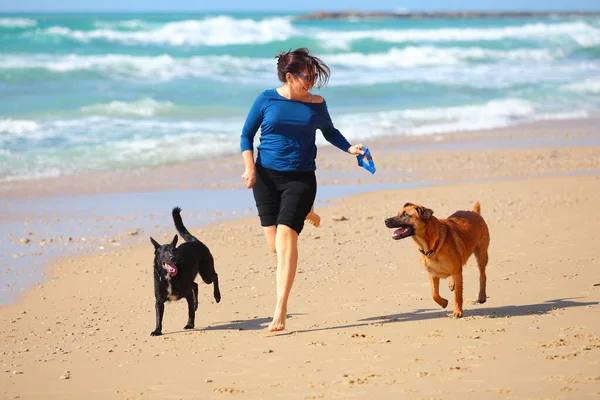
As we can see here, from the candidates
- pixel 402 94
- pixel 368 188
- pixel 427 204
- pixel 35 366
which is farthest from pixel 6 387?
pixel 402 94

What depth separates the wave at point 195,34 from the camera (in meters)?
40.0

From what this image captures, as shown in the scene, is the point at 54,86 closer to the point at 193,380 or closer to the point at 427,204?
the point at 427,204

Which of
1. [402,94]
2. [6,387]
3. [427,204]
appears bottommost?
[6,387]

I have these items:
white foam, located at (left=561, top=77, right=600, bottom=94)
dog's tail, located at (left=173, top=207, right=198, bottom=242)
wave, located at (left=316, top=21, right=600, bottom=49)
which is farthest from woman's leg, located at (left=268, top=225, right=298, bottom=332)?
wave, located at (left=316, top=21, right=600, bottom=49)

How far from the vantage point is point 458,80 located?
28.1m

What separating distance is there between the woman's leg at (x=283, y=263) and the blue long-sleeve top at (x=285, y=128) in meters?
0.45

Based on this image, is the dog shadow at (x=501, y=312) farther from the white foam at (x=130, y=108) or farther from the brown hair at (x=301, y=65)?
the white foam at (x=130, y=108)

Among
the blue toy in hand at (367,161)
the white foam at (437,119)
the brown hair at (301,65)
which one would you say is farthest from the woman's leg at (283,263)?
the white foam at (437,119)

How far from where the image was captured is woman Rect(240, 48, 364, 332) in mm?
5707

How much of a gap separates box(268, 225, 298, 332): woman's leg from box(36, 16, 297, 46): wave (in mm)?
34280

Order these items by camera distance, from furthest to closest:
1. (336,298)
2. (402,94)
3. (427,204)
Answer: (402,94) → (427,204) → (336,298)

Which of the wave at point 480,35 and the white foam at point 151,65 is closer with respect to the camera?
the white foam at point 151,65

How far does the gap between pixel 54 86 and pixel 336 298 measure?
19690 mm

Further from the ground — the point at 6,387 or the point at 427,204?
the point at 427,204
